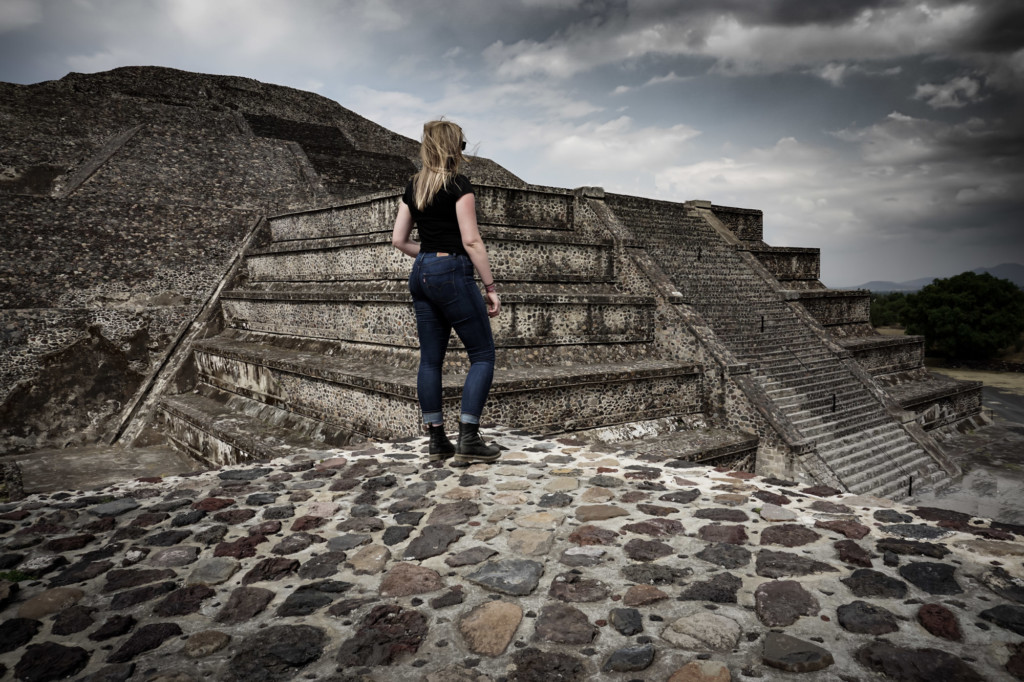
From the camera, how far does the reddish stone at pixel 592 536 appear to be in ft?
9.17

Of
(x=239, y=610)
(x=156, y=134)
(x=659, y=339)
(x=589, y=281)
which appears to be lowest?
(x=239, y=610)

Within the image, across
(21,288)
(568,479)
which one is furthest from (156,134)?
(568,479)

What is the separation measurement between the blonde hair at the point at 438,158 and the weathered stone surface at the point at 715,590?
8.78ft

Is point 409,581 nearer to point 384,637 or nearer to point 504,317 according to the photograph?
point 384,637

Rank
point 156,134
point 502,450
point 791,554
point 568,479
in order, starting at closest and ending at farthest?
point 791,554 → point 568,479 → point 502,450 → point 156,134

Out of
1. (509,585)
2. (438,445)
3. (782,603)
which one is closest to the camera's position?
(782,603)

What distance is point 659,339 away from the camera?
9.43m

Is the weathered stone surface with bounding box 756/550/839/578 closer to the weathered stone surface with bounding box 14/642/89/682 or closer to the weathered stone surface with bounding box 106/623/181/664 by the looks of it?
the weathered stone surface with bounding box 106/623/181/664

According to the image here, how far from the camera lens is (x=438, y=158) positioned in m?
3.78

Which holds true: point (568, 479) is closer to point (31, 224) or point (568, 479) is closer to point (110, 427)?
point (110, 427)

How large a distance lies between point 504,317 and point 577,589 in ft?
19.1

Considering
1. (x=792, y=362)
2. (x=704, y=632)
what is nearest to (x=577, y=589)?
(x=704, y=632)

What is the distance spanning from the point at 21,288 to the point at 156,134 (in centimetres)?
680

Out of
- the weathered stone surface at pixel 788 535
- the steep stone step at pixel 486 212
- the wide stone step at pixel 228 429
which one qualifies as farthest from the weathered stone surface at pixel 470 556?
the steep stone step at pixel 486 212
